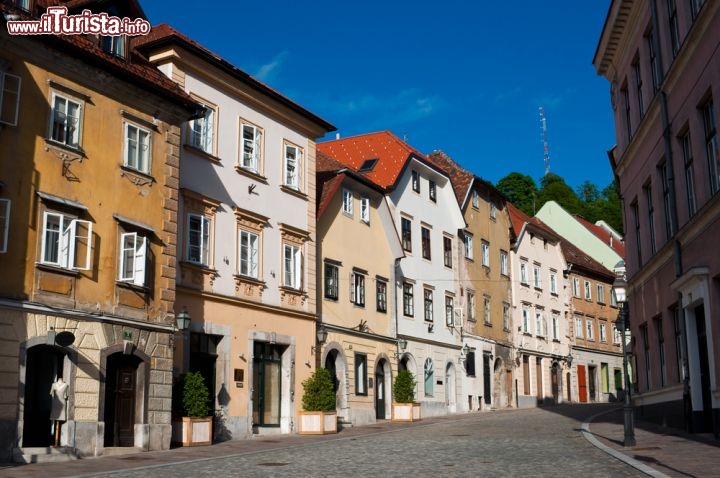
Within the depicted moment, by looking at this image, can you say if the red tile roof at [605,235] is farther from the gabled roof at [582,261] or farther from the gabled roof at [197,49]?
the gabled roof at [197,49]

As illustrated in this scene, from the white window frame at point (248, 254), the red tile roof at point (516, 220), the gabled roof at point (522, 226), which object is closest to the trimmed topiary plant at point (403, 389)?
the white window frame at point (248, 254)

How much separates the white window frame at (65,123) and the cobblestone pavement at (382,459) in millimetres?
7051

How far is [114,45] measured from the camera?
71.6ft

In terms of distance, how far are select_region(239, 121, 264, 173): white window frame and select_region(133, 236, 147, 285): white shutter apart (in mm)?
6943

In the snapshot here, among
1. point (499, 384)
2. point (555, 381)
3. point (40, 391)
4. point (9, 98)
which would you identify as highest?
point (9, 98)

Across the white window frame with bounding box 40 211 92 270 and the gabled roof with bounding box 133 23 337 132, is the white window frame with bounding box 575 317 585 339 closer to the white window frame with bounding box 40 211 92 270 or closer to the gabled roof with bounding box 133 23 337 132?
the gabled roof with bounding box 133 23 337 132

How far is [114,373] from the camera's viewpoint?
2083cm

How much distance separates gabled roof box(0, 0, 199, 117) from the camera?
1958 cm

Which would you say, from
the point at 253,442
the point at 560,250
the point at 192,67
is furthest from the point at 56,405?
the point at 560,250

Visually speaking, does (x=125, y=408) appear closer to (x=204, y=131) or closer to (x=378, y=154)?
(x=204, y=131)

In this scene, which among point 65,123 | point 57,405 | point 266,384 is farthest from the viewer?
point 266,384

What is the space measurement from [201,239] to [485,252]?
26.2 metres

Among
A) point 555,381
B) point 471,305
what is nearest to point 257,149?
point 471,305

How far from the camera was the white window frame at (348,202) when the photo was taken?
34.4m
